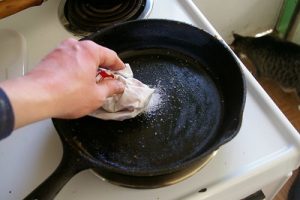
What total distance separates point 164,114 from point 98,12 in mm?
280

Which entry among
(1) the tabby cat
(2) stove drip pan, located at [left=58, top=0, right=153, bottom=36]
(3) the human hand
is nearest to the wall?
(1) the tabby cat

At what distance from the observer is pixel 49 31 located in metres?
0.68

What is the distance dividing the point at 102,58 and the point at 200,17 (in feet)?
0.82

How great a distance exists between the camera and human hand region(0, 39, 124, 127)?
0.36m

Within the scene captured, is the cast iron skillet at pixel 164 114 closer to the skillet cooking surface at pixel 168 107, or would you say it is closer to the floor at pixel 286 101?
the skillet cooking surface at pixel 168 107

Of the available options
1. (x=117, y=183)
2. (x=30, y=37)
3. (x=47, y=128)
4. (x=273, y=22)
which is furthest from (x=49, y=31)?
(x=273, y=22)

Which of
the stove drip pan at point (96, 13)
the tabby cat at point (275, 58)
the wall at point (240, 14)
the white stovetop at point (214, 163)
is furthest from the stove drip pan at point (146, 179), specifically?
the tabby cat at point (275, 58)

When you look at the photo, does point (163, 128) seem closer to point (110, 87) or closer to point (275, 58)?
point (110, 87)

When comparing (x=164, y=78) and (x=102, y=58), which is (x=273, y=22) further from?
(x=102, y=58)

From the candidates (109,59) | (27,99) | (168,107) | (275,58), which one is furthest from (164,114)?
(275,58)

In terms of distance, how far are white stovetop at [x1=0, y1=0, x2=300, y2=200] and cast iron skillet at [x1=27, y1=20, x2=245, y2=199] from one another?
0.10 ft

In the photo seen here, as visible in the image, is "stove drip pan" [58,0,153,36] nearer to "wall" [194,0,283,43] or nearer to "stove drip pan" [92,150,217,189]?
"stove drip pan" [92,150,217,189]

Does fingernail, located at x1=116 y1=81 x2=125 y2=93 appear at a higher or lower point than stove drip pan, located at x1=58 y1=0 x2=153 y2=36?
lower

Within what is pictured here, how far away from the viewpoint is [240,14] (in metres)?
1.30
